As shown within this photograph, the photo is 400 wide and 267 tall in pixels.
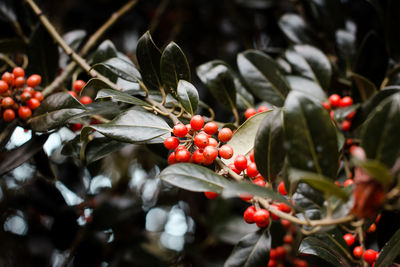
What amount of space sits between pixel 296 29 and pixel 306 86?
1.40 ft

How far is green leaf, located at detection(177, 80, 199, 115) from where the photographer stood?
84cm

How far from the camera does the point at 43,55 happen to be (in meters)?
1.20

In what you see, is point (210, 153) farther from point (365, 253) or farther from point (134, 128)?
point (365, 253)

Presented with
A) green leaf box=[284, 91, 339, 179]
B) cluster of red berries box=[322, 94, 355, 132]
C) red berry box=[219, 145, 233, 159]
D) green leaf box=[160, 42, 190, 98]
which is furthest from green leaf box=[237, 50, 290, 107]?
green leaf box=[284, 91, 339, 179]

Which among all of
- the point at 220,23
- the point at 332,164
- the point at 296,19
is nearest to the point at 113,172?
the point at 220,23

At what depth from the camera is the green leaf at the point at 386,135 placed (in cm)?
57

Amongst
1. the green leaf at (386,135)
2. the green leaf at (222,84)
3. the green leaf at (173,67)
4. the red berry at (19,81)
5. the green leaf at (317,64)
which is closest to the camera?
the green leaf at (386,135)

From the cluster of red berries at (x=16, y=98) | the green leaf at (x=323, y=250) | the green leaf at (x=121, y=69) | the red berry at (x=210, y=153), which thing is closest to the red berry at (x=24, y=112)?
the cluster of red berries at (x=16, y=98)

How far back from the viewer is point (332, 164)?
634 millimetres

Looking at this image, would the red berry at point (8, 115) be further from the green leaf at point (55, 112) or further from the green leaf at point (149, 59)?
the green leaf at point (149, 59)

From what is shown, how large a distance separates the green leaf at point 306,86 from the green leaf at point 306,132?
0.62 m

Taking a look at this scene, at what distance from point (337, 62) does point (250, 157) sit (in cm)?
91

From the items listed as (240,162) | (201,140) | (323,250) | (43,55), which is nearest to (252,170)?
(240,162)

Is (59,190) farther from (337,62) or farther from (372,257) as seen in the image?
(337,62)
